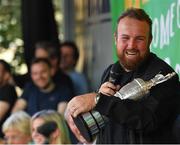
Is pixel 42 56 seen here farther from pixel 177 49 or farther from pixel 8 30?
pixel 8 30

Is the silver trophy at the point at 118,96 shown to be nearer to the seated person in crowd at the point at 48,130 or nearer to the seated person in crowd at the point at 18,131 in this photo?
the seated person in crowd at the point at 48,130

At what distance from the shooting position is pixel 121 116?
2727 millimetres

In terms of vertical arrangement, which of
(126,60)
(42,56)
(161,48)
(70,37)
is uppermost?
(126,60)

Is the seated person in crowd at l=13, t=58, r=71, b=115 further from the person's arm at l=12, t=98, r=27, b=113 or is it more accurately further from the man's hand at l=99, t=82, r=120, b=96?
the man's hand at l=99, t=82, r=120, b=96

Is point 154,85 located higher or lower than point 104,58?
higher

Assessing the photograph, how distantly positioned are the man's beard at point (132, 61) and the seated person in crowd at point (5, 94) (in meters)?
3.30

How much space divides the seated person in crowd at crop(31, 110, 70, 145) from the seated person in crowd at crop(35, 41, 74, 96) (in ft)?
4.18

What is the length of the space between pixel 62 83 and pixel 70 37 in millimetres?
3503

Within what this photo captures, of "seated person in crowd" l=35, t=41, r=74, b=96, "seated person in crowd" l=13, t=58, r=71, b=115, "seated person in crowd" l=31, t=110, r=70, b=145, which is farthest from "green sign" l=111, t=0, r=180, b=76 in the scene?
"seated person in crowd" l=35, t=41, r=74, b=96

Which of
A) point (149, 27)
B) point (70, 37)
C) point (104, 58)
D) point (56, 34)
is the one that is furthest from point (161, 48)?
point (70, 37)

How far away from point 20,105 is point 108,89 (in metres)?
3.29

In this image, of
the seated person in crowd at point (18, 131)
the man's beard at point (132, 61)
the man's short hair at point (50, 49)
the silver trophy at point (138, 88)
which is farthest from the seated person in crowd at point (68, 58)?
the silver trophy at point (138, 88)

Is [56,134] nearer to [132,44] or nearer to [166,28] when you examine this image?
[166,28]

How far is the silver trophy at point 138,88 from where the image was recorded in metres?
2.74
